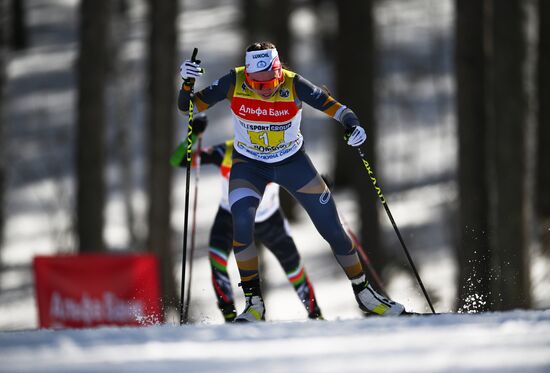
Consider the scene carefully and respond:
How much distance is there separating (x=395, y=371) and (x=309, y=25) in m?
31.5

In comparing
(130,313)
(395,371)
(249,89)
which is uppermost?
(249,89)

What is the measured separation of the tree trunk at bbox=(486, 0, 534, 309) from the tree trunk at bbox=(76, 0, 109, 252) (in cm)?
591

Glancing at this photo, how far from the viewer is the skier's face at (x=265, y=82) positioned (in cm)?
664

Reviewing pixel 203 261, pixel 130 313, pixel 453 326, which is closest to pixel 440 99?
pixel 203 261

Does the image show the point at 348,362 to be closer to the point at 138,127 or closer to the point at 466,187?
the point at 466,187

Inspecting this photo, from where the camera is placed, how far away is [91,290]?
35.9ft

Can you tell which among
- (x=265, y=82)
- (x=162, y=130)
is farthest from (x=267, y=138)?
(x=162, y=130)

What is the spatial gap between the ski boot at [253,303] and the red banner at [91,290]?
405 centimetres

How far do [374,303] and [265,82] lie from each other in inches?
75.7

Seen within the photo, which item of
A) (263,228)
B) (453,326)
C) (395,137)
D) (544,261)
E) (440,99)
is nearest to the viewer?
(453,326)

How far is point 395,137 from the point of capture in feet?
87.7

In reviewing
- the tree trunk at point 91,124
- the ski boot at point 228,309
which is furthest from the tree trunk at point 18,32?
the ski boot at point 228,309

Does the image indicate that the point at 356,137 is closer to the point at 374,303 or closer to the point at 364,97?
the point at 374,303

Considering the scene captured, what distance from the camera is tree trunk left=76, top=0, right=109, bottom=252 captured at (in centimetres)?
1359
